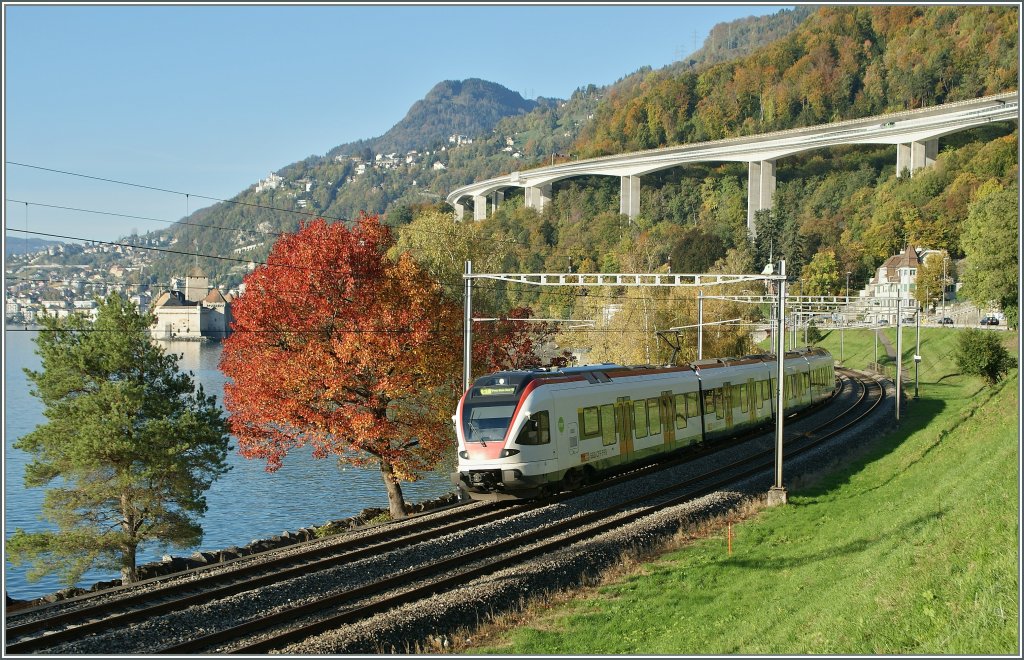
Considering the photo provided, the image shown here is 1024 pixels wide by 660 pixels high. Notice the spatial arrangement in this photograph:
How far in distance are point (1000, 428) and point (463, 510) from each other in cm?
1502

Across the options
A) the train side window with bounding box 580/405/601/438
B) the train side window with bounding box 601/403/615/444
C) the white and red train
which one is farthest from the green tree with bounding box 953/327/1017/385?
the train side window with bounding box 580/405/601/438

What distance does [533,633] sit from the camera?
13.1 metres

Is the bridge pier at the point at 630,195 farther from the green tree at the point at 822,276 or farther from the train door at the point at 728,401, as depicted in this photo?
the train door at the point at 728,401

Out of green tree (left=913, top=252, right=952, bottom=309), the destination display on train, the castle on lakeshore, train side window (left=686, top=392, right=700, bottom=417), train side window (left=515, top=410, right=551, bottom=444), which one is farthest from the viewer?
the castle on lakeshore

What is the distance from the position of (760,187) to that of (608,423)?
114 meters

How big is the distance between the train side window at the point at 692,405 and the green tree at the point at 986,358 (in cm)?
2855

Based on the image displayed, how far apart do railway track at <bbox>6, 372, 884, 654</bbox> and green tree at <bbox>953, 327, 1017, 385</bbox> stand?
3605 cm

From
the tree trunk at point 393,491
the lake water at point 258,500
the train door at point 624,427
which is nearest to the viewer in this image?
the train door at point 624,427

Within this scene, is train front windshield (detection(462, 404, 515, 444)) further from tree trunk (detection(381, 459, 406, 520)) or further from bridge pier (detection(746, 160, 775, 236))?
bridge pier (detection(746, 160, 775, 236))

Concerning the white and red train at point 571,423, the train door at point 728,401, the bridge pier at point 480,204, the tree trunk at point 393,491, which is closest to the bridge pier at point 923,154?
the bridge pier at point 480,204

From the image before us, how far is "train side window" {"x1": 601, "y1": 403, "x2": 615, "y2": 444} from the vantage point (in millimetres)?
23500

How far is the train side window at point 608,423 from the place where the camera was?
2350 centimetres

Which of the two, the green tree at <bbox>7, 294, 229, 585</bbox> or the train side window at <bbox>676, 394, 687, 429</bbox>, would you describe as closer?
the train side window at <bbox>676, 394, 687, 429</bbox>

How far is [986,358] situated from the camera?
5078cm
